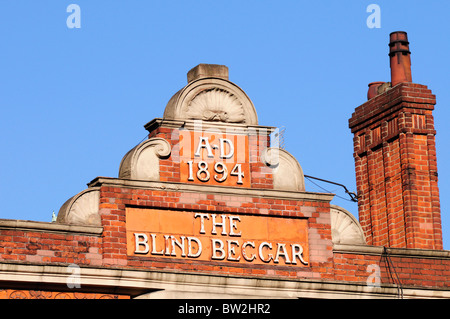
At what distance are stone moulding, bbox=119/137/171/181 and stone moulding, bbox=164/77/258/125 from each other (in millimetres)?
620

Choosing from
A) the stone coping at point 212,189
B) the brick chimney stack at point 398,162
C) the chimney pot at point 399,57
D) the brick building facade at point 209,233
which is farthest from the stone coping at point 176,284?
the chimney pot at point 399,57

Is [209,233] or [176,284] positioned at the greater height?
[209,233]

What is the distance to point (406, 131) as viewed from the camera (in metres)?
25.0

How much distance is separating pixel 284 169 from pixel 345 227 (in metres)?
1.63

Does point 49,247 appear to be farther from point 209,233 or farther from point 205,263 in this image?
point 209,233

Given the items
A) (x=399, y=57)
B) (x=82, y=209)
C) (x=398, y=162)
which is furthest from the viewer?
(x=399, y=57)

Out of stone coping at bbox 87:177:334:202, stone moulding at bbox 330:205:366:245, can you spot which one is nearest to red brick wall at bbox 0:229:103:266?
stone coping at bbox 87:177:334:202

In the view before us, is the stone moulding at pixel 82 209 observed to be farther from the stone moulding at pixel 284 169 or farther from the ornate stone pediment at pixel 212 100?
the stone moulding at pixel 284 169

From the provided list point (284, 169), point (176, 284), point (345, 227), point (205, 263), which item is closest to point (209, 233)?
point (205, 263)

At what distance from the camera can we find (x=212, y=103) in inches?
888

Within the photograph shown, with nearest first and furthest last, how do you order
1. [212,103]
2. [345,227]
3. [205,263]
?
[205,263] < [212,103] < [345,227]

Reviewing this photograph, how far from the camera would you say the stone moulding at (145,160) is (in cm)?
2172
